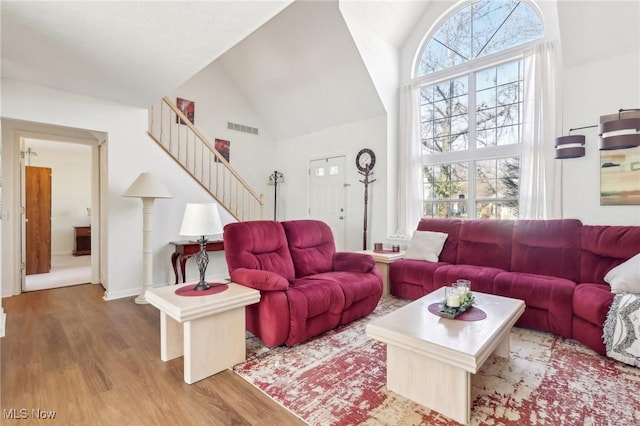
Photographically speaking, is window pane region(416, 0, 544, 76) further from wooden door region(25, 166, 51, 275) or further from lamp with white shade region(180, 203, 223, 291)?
wooden door region(25, 166, 51, 275)

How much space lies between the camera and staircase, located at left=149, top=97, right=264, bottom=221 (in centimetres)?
512

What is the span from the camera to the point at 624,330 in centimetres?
216

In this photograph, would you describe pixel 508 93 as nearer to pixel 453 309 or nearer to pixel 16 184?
pixel 453 309

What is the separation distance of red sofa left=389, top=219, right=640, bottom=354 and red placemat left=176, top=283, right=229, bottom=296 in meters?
2.23

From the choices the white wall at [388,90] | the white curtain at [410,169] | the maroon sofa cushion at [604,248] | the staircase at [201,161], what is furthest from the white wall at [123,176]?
the maroon sofa cushion at [604,248]

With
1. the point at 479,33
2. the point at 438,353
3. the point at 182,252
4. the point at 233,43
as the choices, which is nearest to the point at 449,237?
the point at 438,353

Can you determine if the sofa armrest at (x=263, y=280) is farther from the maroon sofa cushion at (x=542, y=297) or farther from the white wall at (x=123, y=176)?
the white wall at (x=123, y=176)

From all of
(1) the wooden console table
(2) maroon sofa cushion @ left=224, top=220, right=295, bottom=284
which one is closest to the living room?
(1) the wooden console table

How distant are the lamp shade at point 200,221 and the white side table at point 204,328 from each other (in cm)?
46

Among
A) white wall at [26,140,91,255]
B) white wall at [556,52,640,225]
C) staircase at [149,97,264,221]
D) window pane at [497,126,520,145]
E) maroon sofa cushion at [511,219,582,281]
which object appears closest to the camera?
maroon sofa cushion at [511,219,582,281]

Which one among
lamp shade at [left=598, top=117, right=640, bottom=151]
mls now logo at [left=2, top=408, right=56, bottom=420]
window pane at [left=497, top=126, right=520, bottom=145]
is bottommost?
mls now logo at [left=2, top=408, right=56, bottom=420]

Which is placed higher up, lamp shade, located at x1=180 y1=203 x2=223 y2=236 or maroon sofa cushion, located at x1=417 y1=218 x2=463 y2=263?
lamp shade, located at x1=180 y1=203 x2=223 y2=236

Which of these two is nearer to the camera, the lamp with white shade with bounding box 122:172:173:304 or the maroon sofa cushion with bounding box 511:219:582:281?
the maroon sofa cushion with bounding box 511:219:582:281

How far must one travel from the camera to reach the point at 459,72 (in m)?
4.50
